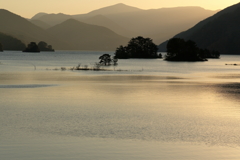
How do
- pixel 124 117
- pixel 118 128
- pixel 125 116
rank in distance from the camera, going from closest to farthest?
pixel 118 128 → pixel 124 117 → pixel 125 116

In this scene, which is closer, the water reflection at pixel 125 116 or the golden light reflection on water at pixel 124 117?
the golden light reflection on water at pixel 124 117

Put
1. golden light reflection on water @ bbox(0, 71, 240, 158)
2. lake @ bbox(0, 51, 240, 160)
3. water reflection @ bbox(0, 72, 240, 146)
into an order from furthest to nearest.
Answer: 1. water reflection @ bbox(0, 72, 240, 146)
2. golden light reflection on water @ bbox(0, 71, 240, 158)
3. lake @ bbox(0, 51, 240, 160)

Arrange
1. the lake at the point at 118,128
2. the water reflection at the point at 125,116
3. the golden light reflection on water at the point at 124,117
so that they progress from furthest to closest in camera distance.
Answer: the water reflection at the point at 125,116 → the golden light reflection on water at the point at 124,117 → the lake at the point at 118,128

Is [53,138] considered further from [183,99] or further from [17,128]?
[183,99]

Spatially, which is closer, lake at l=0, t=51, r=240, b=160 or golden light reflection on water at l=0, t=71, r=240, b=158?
lake at l=0, t=51, r=240, b=160

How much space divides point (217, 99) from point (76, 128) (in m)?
21.5

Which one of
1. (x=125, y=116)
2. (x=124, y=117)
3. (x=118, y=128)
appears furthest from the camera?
(x=125, y=116)

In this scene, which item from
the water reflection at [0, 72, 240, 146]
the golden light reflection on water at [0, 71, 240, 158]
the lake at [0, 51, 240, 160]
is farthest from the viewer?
the water reflection at [0, 72, 240, 146]

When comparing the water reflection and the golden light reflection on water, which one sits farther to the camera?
the water reflection

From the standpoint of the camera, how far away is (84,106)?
116 feet

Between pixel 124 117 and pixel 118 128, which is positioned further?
pixel 124 117

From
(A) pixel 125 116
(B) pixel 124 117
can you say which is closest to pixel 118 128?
(B) pixel 124 117

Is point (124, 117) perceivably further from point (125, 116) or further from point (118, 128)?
point (118, 128)

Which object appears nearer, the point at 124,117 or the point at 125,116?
the point at 124,117
